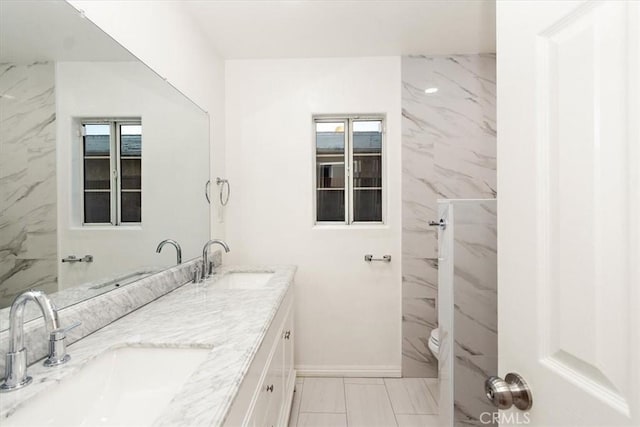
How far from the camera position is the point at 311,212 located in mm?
2592

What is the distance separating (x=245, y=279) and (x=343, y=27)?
1.91 metres

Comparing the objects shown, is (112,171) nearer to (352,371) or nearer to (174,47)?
(174,47)

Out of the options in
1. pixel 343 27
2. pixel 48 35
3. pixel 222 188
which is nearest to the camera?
pixel 48 35

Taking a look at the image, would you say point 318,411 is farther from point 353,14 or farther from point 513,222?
point 353,14

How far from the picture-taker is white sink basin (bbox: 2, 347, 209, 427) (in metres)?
0.76

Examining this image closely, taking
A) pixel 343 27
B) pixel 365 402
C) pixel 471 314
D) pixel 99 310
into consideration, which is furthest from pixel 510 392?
pixel 343 27

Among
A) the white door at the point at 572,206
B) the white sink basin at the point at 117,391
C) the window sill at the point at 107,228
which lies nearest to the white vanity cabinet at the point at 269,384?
the white sink basin at the point at 117,391

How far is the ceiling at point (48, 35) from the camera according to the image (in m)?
0.90

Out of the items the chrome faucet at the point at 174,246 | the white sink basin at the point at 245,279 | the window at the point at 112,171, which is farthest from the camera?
the white sink basin at the point at 245,279

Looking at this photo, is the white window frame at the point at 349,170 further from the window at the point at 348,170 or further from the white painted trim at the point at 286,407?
the white painted trim at the point at 286,407

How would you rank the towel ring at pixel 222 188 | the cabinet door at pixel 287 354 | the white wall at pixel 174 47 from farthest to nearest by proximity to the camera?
the towel ring at pixel 222 188, the cabinet door at pixel 287 354, the white wall at pixel 174 47

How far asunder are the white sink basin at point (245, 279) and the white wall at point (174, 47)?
1.22ft

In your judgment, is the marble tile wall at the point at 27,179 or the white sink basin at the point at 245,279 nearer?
the marble tile wall at the point at 27,179

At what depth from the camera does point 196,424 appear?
2.09 feet
